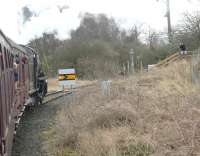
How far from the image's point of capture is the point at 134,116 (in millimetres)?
9883

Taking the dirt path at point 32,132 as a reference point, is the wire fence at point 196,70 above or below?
above

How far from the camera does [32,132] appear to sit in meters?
13.6

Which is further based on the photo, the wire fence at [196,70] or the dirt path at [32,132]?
the wire fence at [196,70]

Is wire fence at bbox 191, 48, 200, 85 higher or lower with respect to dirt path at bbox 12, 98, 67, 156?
higher

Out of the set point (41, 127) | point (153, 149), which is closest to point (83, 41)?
point (41, 127)

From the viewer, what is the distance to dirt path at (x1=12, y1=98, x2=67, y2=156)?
1063cm

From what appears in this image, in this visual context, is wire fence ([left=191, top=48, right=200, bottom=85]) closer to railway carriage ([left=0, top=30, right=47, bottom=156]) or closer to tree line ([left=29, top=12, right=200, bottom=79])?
railway carriage ([left=0, top=30, right=47, bottom=156])

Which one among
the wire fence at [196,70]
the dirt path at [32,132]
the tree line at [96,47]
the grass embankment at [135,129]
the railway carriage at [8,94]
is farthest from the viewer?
the tree line at [96,47]

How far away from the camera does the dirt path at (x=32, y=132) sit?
10633 mm

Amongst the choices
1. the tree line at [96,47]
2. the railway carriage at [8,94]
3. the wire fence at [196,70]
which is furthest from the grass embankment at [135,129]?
the tree line at [96,47]

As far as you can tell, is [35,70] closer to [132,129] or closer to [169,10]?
[132,129]

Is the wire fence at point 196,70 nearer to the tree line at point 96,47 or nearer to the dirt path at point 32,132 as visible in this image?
the dirt path at point 32,132

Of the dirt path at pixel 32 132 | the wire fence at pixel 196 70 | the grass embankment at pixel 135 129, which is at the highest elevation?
the wire fence at pixel 196 70

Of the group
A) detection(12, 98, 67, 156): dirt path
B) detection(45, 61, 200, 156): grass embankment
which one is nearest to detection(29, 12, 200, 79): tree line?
detection(12, 98, 67, 156): dirt path
